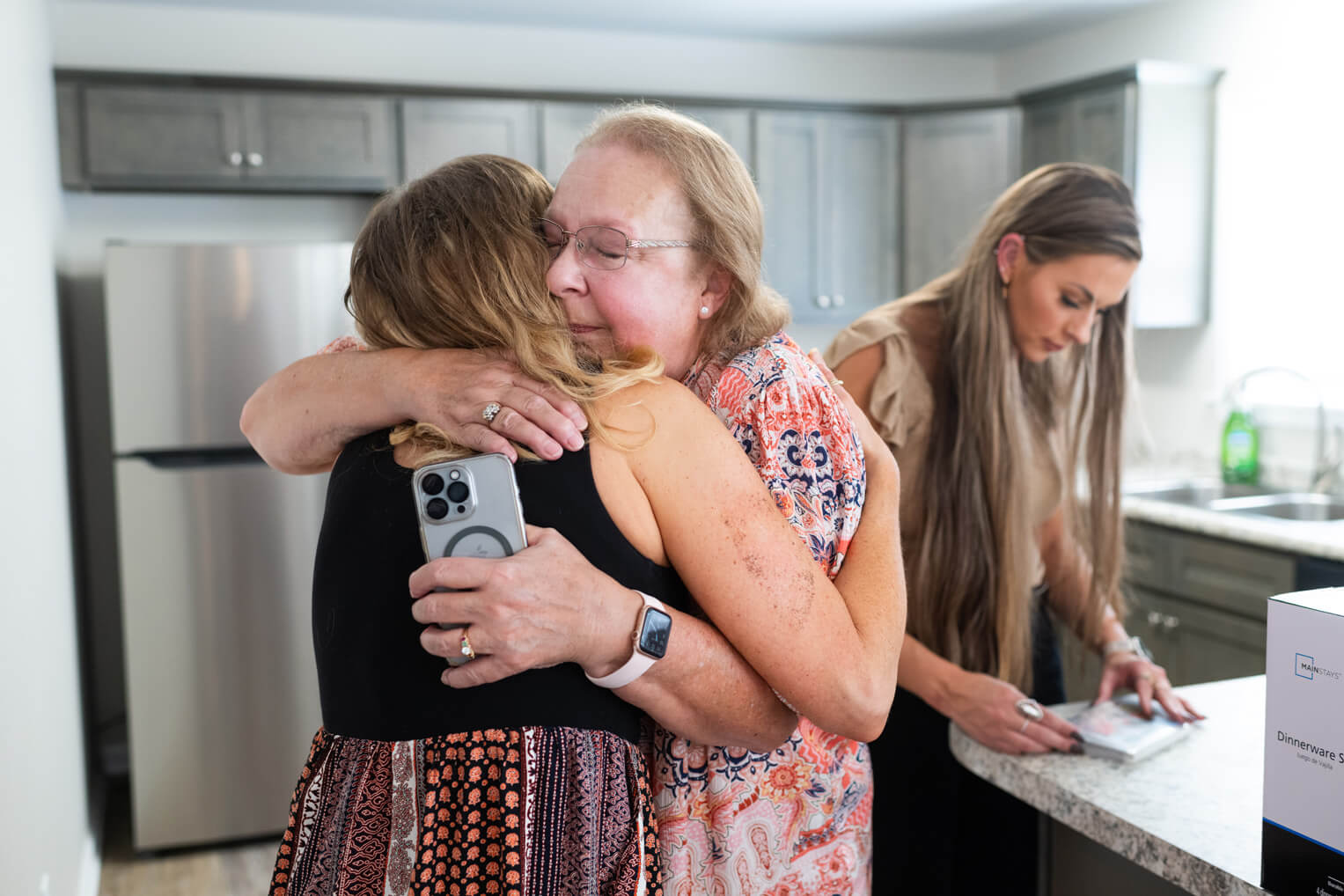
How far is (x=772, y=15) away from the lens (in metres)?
3.85

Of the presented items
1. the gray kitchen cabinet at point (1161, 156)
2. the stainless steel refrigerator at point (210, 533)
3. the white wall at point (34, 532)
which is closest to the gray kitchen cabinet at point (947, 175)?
the gray kitchen cabinet at point (1161, 156)

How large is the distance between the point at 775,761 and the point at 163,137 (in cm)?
301

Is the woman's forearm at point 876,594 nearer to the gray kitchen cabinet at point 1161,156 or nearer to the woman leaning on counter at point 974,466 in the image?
the woman leaning on counter at point 974,466

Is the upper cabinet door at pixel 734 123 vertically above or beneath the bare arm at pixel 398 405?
above

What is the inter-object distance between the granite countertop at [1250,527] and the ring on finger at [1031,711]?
1.66 meters

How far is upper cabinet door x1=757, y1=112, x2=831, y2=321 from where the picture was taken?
12.8 feet

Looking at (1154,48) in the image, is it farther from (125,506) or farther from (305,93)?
(125,506)

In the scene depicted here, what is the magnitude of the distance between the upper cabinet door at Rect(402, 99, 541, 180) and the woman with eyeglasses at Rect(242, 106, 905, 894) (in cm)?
255

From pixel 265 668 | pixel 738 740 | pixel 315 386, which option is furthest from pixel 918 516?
pixel 265 668

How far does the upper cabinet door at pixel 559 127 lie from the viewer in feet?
11.9

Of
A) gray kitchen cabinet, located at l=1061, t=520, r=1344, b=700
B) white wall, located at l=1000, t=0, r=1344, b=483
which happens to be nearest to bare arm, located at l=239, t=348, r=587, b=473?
gray kitchen cabinet, located at l=1061, t=520, r=1344, b=700

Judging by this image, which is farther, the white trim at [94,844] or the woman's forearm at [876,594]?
the white trim at [94,844]

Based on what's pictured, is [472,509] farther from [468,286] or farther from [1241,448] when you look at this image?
[1241,448]

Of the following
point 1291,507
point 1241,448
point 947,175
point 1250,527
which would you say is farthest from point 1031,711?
point 947,175
